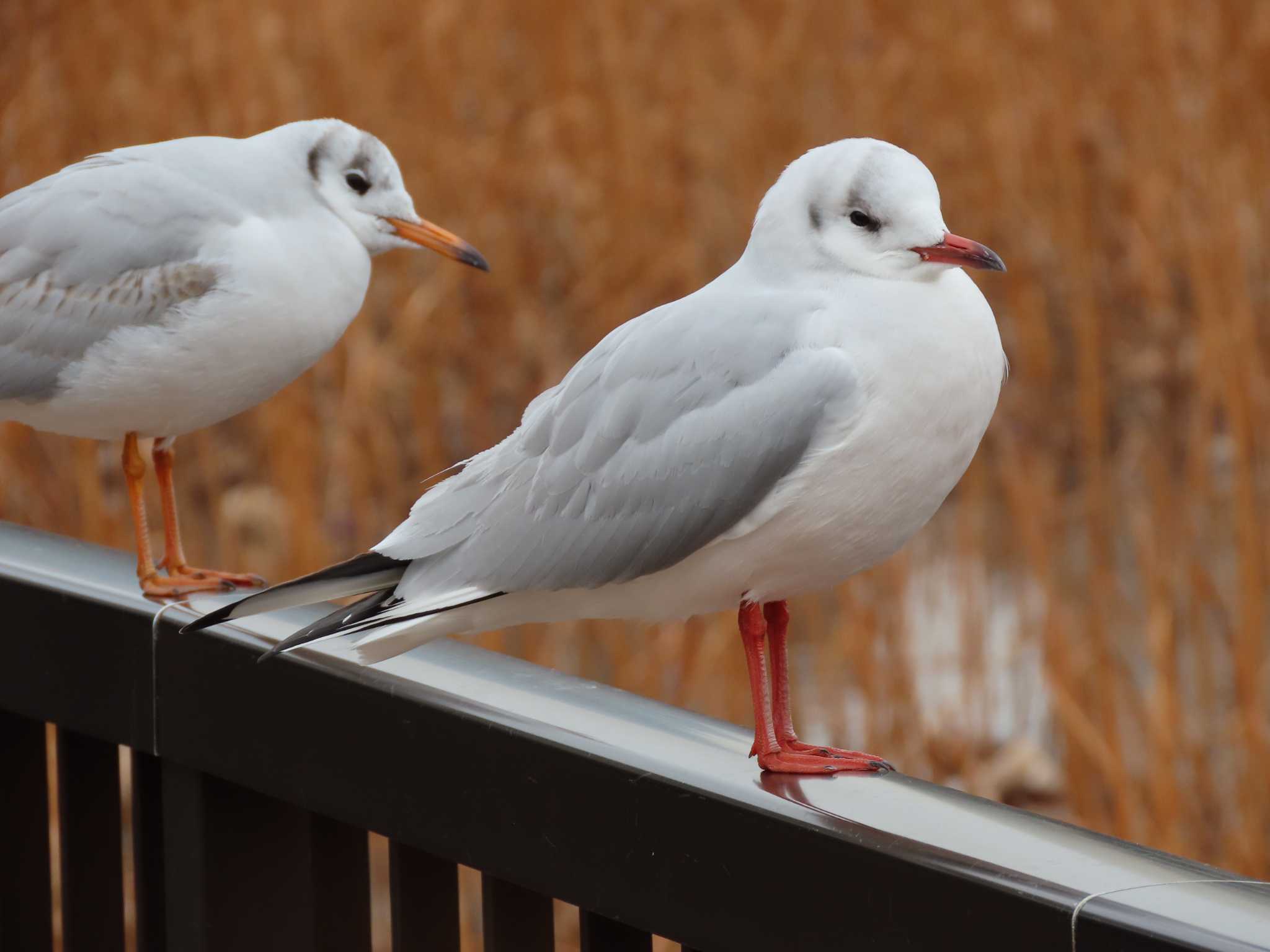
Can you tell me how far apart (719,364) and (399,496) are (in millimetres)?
1608

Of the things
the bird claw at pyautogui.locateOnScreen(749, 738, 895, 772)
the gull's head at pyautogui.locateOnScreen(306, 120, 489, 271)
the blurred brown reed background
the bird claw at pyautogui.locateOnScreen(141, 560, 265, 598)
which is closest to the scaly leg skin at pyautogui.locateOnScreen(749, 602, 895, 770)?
the bird claw at pyautogui.locateOnScreen(749, 738, 895, 772)

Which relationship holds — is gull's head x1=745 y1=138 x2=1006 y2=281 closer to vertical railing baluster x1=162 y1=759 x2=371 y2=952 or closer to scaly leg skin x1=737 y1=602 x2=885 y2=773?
scaly leg skin x1=737 y1=602 x2=885 y2=773

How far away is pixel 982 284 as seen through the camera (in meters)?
3.12

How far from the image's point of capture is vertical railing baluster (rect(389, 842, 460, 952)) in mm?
1082

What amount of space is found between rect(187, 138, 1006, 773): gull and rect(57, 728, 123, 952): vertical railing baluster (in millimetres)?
332

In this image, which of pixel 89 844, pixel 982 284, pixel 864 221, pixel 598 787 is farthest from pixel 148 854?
pixel 982 284

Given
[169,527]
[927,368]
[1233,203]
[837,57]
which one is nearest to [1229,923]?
[927,368]

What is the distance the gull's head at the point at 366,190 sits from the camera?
5.09 feet

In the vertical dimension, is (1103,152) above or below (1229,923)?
above

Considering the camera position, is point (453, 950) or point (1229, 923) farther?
point (453, 950)

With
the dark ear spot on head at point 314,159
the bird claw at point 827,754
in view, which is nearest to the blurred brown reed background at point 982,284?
the dark ear spot on head at point 314,159

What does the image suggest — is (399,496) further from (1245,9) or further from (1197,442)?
(1245,9)

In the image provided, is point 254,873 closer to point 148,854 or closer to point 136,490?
point 148,854

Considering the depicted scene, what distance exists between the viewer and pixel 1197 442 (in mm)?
2213
